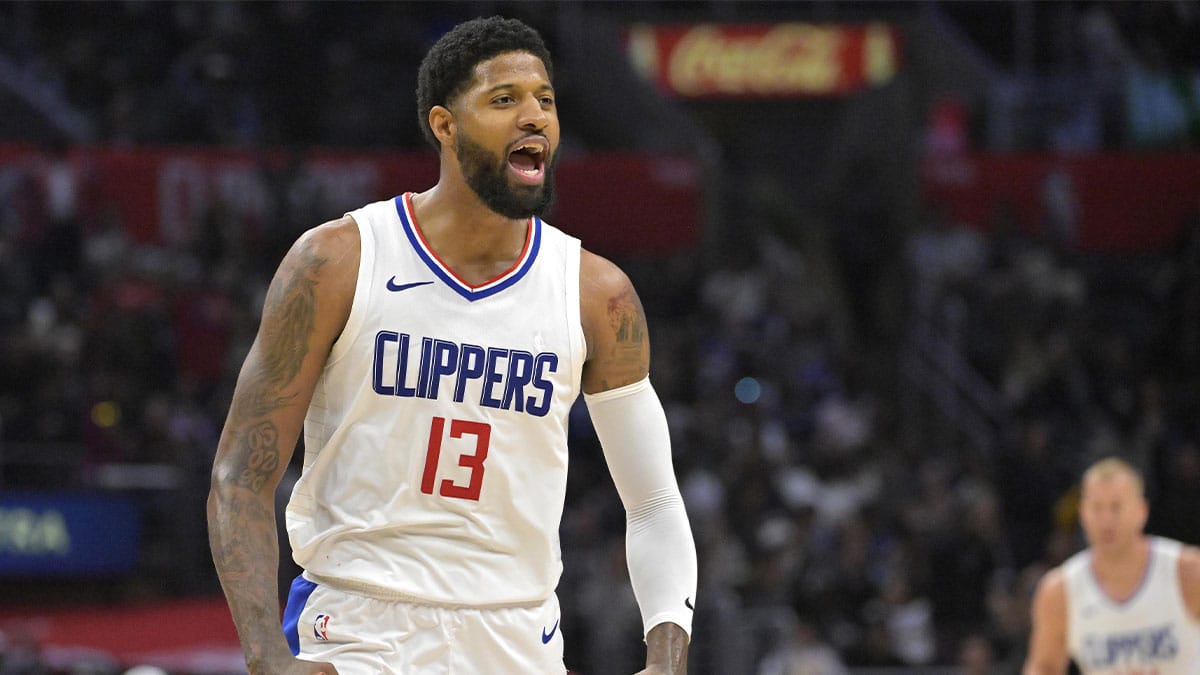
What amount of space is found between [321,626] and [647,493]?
0.83 meters

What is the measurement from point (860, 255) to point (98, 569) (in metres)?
9.34

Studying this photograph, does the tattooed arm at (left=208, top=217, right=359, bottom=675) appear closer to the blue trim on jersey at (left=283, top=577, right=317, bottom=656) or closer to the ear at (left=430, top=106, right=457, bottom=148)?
the blue trim on jersey at (left=283, top=577, right=317, bottom=656)

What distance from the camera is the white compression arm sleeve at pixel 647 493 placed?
4012mm

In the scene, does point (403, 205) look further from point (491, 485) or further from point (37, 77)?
point (37, 77)

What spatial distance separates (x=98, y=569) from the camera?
1230cm

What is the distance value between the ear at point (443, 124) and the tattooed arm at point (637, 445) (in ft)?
1.41

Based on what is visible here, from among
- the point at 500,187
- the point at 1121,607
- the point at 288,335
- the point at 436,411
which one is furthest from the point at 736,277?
the point at 288,335

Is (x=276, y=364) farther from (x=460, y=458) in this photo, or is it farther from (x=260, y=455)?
(x=460, y=458)

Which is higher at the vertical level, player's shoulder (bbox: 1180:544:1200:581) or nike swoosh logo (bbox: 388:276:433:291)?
nike swoosh logo (bbox: 388:276:433:291)

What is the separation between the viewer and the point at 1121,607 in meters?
8.15

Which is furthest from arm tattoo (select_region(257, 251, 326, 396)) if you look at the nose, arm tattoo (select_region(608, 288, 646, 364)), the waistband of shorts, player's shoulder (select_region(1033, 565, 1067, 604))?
player's shoulder (select_region(1033, 565, 1067, 604))

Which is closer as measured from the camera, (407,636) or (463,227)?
(407,636)

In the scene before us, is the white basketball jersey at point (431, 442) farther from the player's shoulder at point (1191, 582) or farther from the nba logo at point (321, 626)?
the player's shoulder at point (1191, 582)

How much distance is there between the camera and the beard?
378 cm
